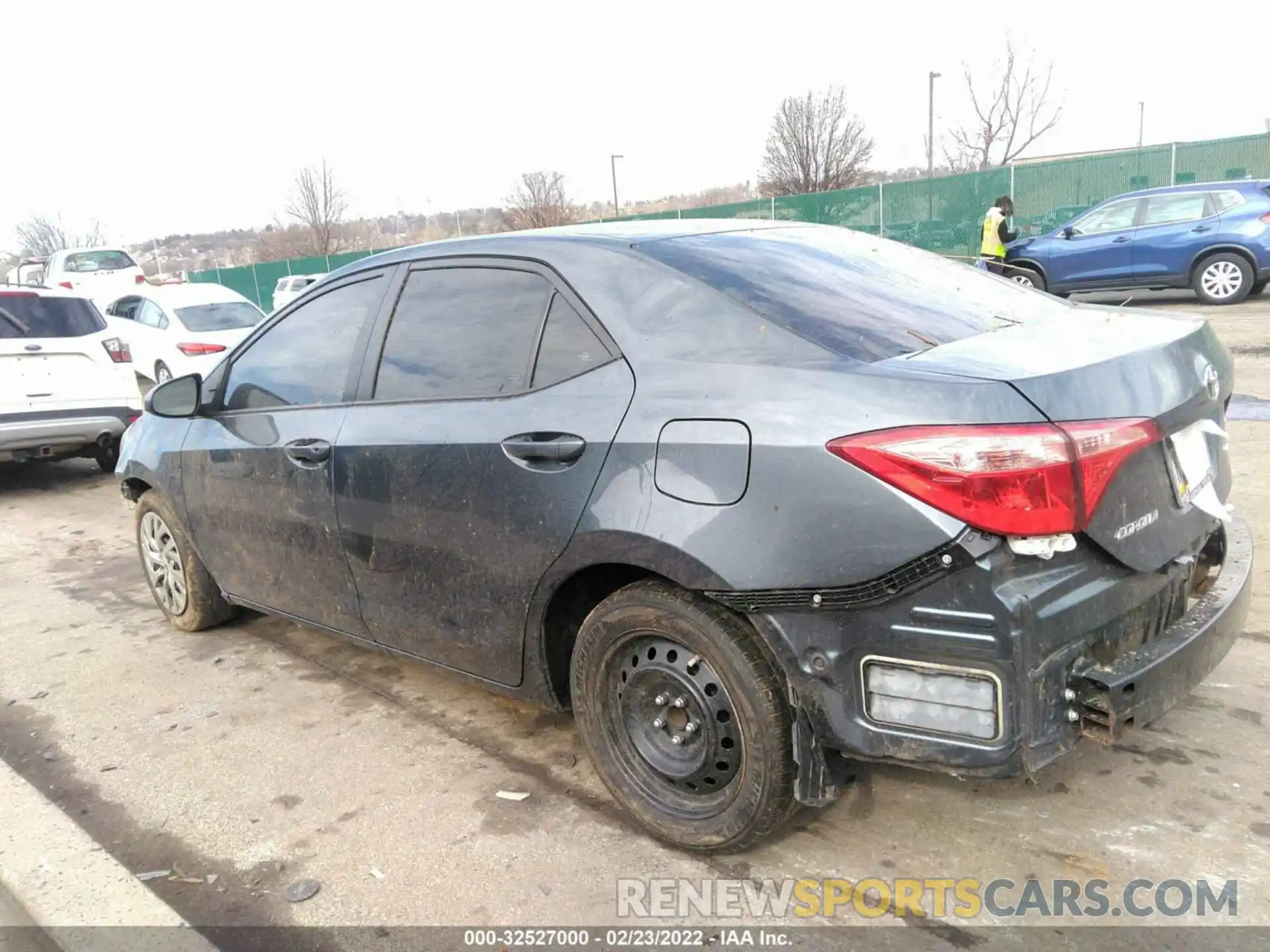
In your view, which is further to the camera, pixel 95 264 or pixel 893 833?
pixel 95 264

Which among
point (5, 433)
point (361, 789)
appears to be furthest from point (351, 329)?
point (5, 433)

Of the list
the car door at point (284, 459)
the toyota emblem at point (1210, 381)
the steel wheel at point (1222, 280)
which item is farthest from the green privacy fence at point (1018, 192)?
the toyota emblem at point (1210, 381)

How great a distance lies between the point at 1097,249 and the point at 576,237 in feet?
40.9

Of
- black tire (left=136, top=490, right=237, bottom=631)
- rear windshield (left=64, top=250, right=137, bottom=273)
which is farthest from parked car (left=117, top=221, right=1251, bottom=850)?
rear windshield (left=64, top=250, right=137, bottom=273)

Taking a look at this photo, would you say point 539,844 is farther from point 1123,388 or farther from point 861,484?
point 1123,388

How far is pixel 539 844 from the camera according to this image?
283 centimetres

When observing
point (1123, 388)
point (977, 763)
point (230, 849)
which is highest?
point (1123, 388)

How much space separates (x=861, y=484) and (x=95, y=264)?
24244 mm

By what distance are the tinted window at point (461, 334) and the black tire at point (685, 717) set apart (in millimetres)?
841

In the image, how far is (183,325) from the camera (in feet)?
42.0

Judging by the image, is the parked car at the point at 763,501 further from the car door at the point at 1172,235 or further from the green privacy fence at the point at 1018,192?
the green privacy fence at the point at 1018,192

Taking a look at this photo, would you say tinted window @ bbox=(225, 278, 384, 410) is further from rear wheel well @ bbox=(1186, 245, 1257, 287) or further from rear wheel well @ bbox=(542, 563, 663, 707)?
rear wheel well @ bbox=(1186, 245, 1257, 287)

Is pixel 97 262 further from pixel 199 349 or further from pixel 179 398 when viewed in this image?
pixel 179 398

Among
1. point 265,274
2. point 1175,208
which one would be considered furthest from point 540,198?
point 1175,208
